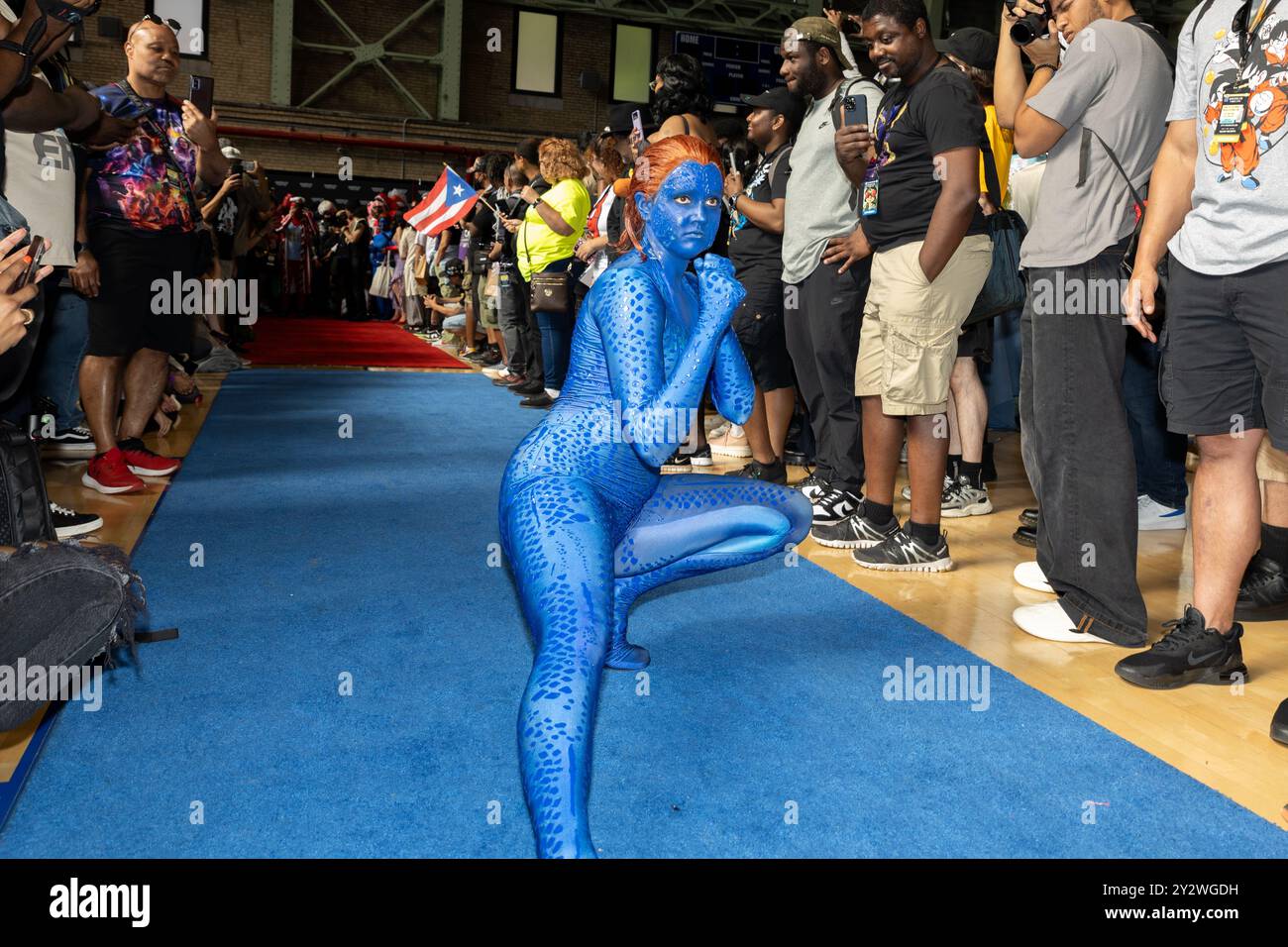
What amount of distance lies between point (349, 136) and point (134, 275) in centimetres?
1519

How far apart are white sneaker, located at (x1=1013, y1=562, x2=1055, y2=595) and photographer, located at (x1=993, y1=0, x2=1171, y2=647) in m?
0.45

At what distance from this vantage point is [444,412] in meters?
7.12

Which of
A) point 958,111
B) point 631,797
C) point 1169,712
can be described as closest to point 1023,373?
point 958,111

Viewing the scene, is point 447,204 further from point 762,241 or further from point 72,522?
point 72,522

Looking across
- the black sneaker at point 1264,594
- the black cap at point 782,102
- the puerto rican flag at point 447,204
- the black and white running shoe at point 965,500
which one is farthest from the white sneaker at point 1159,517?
the puerto rican flag at point 447,204

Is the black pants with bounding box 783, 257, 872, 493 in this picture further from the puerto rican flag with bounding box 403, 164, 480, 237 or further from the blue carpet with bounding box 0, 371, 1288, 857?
the puerto rican flag with bounding box 403, 164, 480, 237

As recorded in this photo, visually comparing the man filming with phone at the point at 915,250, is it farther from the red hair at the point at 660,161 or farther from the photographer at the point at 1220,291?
the red hair at the point at 660,161

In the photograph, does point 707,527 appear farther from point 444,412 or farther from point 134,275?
point 444,412

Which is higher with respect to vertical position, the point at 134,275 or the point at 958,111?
the point at 958,111

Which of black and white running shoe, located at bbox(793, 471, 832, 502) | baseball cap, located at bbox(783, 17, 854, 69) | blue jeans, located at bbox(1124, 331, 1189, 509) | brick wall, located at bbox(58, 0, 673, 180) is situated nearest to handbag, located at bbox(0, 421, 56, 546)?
black and white running shoe, located at bbox(793, 471, 832, 502)

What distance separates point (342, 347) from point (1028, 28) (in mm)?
9948

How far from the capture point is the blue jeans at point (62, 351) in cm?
482

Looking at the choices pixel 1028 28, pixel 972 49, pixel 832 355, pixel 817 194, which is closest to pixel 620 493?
pixel 1028 28

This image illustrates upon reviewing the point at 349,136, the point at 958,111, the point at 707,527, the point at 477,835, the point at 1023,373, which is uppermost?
the point at 349,136
